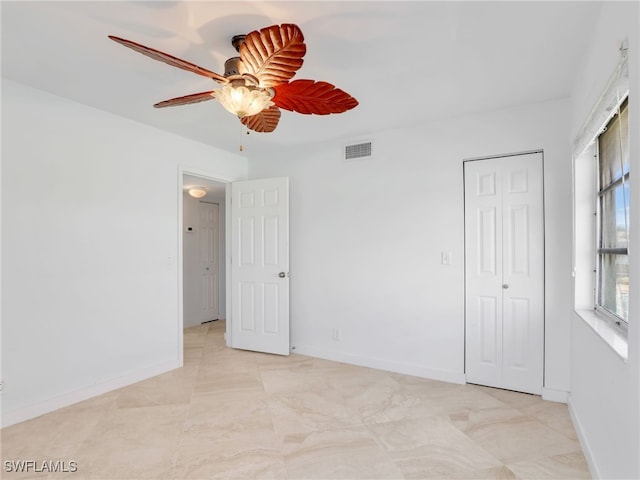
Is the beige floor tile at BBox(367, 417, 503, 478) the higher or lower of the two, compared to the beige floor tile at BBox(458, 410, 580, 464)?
lower

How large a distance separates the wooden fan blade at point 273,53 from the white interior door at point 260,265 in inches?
92.5

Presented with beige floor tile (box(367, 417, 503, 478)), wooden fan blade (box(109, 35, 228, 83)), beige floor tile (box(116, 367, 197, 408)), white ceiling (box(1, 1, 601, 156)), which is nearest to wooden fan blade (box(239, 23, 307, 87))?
wooden fan blade (box(109, 35, 228, 83))

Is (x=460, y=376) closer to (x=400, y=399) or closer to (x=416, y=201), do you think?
(x=400, y=399)

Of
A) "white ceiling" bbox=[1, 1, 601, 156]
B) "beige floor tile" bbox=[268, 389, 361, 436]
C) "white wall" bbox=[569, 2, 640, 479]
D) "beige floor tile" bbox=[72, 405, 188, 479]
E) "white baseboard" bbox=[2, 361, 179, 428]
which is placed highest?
"white ceiling" bbox=[1, 1, 601, 156]

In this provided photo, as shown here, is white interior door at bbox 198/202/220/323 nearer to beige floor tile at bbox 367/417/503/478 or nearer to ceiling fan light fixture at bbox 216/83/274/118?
beige floor tile at bbox 367/417/503/478

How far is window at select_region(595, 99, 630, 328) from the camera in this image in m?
1.69

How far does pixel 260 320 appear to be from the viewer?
407 cm

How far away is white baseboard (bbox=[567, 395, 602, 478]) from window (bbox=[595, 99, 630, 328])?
727mm

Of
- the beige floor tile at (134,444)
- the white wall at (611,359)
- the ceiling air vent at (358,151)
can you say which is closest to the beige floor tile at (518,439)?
the white wall at (611,359)

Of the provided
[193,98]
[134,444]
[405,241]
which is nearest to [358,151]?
[405,241]

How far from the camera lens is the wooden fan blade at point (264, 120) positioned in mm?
2115

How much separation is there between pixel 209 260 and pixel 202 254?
0.58 ft

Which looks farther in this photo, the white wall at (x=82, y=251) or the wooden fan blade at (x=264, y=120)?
the white wall at (x=82, y=251)
